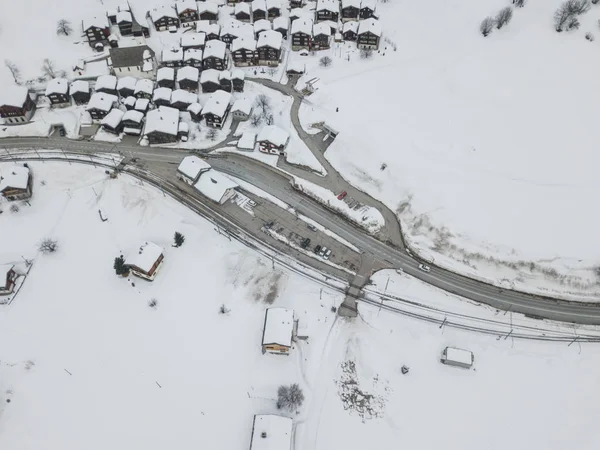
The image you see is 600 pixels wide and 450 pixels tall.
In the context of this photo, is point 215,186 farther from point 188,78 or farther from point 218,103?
point 188,78

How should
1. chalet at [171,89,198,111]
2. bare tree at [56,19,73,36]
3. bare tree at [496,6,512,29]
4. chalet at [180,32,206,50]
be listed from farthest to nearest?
Answer: bare tree at [56,19,73,36] < bare tree at [496,6,512,29] < chalet at [180,32,206,50] < chalet at [171,89,198,111]

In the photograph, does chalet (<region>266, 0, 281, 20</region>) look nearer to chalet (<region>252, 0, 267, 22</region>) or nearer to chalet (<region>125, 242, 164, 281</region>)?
chalet (<region>252, 0, 267, 22</region>)

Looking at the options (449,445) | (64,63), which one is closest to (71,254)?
(64,63)

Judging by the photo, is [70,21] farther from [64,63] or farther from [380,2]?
[380,2]

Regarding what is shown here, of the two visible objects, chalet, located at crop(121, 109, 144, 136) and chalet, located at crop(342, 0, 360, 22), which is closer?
chalet, located at crop(121, 109, 144, 136)

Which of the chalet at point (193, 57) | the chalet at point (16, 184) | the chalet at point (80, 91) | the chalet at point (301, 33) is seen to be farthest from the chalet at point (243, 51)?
the chalet at point (16, 184)

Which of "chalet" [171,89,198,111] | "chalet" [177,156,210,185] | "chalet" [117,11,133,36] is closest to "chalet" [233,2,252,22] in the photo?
"chalet" [117,11,133,36]
